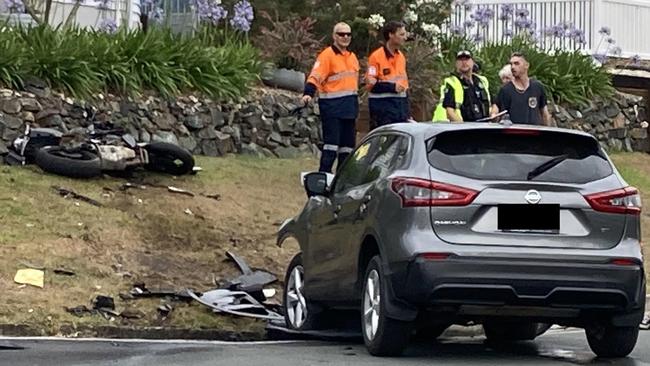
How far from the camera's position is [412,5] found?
67.8 feet

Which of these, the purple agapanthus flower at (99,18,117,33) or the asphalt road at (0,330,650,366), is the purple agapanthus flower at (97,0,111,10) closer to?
the purple agapanthus flower at (99,18,117,33)

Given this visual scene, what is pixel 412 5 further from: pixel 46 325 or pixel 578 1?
pixel 46 325

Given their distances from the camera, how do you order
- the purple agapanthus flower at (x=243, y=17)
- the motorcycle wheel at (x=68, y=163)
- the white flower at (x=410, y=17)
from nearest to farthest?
the motorcycle wheel at (x=68, y=163) → the purple agapanthus flower at (x=243, y=17) → the white flower at (x=410, y=17)

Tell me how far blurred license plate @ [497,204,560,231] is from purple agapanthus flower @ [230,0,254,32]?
1055cm

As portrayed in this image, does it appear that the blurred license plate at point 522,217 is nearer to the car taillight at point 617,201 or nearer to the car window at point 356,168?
the car taillight at point 617,201

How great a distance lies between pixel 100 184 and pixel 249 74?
12.5ft

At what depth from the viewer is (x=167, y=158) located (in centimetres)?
1533

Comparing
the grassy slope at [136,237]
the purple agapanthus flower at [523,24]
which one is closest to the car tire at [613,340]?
the grassy slope at [136,237]

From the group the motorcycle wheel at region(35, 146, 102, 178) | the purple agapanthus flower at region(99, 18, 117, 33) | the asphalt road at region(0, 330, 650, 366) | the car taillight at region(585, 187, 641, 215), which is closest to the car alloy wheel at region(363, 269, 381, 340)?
the asphalt road at region(0, 330, 650, 366)

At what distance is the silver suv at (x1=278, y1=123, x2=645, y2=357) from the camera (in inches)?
335

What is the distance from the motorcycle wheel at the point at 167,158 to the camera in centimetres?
1527

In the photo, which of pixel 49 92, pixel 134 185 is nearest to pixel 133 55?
pixel 49 92

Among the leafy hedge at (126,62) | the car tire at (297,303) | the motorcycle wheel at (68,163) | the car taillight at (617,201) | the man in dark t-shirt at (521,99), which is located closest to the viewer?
the car taillight at (617,201)

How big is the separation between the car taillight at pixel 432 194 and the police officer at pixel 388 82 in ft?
19.9
